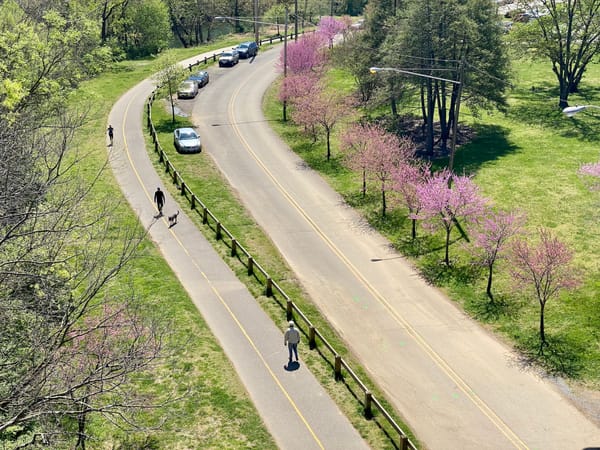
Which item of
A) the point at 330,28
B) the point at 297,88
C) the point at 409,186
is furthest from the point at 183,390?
the point at 330,28

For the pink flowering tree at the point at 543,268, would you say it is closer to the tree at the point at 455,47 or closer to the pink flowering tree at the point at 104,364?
the pink flowering tree at the point at 104,364

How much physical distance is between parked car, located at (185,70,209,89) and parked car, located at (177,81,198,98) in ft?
5.61

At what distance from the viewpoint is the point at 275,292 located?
1171 inches

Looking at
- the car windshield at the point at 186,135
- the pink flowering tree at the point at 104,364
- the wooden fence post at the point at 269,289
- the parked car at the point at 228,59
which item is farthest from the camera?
the parked car at the point at 228,59

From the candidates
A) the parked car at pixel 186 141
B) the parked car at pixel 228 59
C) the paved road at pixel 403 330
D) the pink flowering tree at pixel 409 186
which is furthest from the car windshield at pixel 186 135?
the parked car at pixel 228 59

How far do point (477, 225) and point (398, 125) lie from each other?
63.5 ft

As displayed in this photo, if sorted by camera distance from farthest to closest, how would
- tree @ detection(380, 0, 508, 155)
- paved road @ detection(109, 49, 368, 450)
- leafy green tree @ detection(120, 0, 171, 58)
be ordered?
leafy green tree @ detection(120, 0, 171, 58) < tree @ detection(380, 0, 508, 155) < paved road @ detection(109, 49, 368, 450)

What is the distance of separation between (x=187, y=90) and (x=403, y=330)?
130 ft

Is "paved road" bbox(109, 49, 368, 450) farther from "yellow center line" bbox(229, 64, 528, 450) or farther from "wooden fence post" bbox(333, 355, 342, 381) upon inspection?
"yellow center line" bbox(229, 64, 528, 450)

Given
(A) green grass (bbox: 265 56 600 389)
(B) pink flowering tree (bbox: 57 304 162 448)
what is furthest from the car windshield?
(B) pink flowering tree (bbox: 57 304 162 448)

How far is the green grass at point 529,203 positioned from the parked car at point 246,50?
16.4 metres

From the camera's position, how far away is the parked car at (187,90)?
60.8 metres

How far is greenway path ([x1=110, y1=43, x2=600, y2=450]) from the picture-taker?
73.4ft

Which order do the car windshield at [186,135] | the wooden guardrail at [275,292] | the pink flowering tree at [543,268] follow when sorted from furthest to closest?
the car windshield at [186,135] < the pink flowering tree at [543,268] < the wooden guardrail at [275,292]
